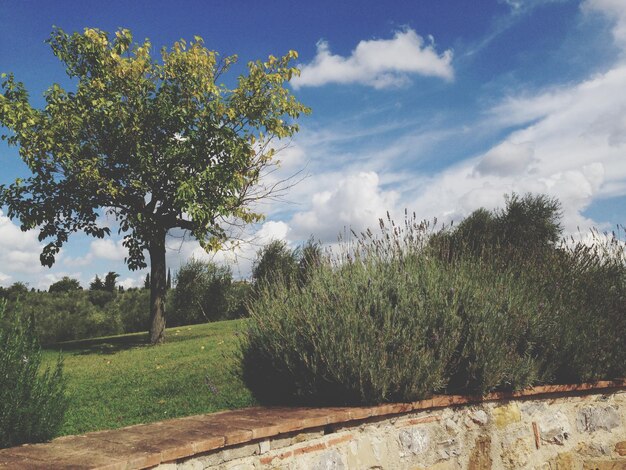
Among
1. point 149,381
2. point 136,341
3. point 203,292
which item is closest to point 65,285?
point 203,292

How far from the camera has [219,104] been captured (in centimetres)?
1733

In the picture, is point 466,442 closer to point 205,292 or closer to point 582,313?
point 582,313

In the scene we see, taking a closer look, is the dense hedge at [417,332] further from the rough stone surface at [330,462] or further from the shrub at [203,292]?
the shrub at [203,292]

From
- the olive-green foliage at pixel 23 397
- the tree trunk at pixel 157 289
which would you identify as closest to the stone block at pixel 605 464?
the olive-green foliage at pixel 23 397

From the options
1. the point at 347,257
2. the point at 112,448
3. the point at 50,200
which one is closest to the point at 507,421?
the point at 347,257

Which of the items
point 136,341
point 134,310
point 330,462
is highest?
point 134,310

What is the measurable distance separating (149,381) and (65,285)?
29.6 meters

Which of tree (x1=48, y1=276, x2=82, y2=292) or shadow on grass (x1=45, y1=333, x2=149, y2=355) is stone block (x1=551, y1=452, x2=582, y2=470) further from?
tree (x1=48, y1=276, x2=82, y2=292)

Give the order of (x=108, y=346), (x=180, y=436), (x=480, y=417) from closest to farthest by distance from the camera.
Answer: (x=180, y=436), (x=480, y=417), (x=108, y=346)

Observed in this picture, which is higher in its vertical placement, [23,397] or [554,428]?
[23,397]

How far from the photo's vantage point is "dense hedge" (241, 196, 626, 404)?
14.5 feet

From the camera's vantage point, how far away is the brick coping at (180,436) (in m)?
3.09

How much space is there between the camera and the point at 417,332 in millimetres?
4605

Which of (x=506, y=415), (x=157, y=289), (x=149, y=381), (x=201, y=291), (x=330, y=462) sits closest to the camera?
(x=330, y=462)
